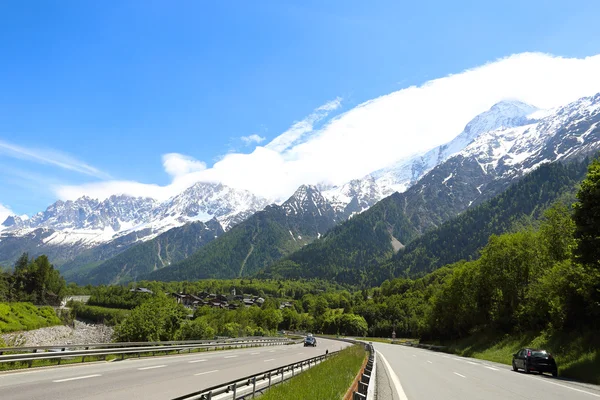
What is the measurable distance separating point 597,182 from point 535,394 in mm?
14175

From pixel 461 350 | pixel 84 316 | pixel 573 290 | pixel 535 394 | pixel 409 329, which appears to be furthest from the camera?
pixel 84 316

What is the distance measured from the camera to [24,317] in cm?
11288

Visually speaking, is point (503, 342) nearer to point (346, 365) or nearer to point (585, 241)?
point (585, 241)

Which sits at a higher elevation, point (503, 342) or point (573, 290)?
point (573, 290)

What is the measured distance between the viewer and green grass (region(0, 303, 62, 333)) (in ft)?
332

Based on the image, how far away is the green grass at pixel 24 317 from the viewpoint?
10119 cm

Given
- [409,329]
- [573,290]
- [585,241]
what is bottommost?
[409,329]

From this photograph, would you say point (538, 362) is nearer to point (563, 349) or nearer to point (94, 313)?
point (563, 349)

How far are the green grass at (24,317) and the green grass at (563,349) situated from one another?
96.8 metres

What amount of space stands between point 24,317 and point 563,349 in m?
125

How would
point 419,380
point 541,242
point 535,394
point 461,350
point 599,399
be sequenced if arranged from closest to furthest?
point 599,399 < point 535,394 < point 419,380 < point 541,242 < point 461,350

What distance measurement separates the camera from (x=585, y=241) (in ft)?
82.2

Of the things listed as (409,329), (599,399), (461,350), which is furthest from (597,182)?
(409,329)

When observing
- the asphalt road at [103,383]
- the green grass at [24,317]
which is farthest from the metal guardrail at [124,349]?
the green grass at [24,317]
